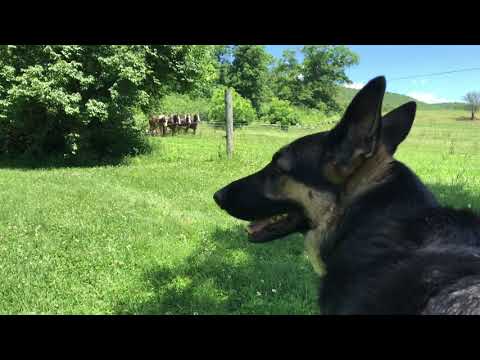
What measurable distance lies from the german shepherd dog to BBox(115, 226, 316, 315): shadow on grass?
1.58 metres

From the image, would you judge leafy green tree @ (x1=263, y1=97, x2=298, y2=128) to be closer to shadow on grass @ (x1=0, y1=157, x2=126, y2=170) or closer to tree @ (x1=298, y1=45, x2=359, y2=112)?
tree @ (x1=298, y1=45, x2=359, y2=112)

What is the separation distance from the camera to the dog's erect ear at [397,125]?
7.77 ft

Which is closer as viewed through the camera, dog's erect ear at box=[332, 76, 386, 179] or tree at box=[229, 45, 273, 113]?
dog's erect ear at box=[332, 76, 386, 179]

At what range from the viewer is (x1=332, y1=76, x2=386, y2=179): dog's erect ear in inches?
79.0

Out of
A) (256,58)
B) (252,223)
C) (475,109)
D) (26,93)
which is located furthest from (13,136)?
(256,58)

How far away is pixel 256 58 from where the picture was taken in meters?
63.5

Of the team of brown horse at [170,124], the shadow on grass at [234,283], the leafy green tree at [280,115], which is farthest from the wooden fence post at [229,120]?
the leafy green tree at [280,115]

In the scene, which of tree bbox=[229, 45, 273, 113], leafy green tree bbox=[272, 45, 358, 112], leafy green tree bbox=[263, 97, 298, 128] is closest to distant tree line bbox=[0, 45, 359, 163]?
leafy green tree bbox=[263, 97, 298, 128]

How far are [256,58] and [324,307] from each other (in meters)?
64.7

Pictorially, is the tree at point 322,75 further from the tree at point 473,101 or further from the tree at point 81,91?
the tree at point 81,91

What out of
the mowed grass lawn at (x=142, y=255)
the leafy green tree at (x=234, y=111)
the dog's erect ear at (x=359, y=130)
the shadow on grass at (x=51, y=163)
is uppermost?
the dog's erect ear at (x=359, y=130)

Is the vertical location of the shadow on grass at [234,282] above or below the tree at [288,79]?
below

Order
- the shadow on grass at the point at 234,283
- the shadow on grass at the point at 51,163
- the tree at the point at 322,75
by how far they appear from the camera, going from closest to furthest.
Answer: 1. the shadow on grass at the point at 234,283
2. the shadow on grass at the point at 51,163
3. the tree at the point at 322,75

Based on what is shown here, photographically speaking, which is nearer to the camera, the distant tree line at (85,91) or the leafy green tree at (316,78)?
the distant tree line at (85,91)
